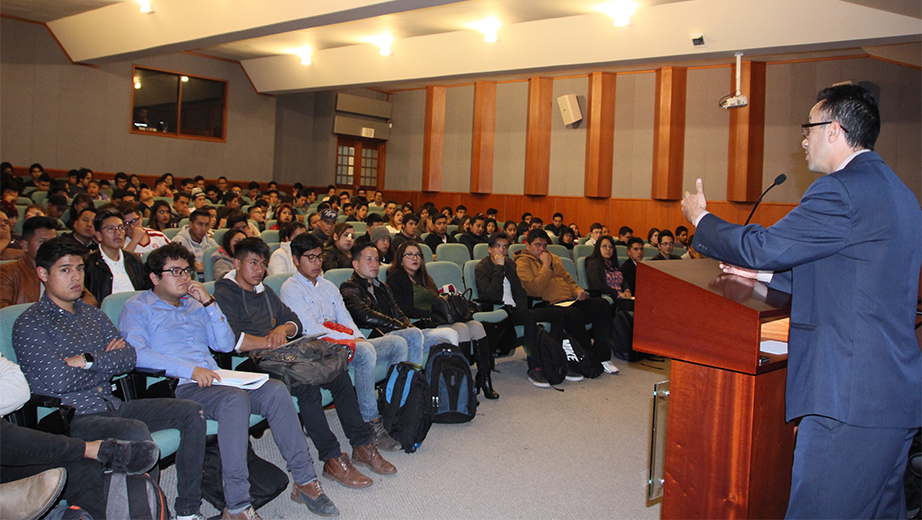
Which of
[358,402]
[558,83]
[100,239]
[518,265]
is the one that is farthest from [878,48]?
[100,239]

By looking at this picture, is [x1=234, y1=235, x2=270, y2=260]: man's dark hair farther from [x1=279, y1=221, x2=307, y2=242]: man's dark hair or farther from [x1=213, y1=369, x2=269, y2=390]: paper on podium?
[x1=279, y1=221, x2=307, y2=242]: man's dark hair

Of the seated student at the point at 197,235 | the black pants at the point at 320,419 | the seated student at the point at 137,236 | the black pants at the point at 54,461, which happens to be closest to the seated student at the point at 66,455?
the black pants at the point at 54,461

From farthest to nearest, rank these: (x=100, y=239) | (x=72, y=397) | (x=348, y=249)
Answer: (x=348, y=249)
(x=100, y=239)
(x=72, y=397)

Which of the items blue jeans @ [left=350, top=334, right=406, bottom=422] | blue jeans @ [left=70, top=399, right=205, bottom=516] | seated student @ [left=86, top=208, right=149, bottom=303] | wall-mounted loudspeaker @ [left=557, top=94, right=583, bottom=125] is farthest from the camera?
wall-mounted loudspeaker @ [left=557, top=94, right=583, bottom=125]

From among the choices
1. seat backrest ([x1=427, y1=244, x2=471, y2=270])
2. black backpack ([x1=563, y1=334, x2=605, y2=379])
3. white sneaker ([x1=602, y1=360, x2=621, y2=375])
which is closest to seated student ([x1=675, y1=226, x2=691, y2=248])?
seat backrest ([x1=427, y1=244, x2=471, y2=270])

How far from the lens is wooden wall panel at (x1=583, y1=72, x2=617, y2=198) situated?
12.6 metres

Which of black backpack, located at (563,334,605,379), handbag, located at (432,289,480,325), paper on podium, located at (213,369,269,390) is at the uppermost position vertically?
handbag, located at (432,289,480,325)

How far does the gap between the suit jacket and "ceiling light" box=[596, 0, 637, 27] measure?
7192 millimetres

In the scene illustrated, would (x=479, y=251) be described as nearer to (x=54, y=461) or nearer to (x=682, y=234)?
(x=54, y=461)

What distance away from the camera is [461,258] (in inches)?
242

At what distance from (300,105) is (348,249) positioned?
11.2 meters

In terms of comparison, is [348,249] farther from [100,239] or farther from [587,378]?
[587,378]

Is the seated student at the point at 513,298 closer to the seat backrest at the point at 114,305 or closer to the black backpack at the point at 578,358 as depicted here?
the black backpack at the point at 578,358

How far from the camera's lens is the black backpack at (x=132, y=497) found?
2.12 m
